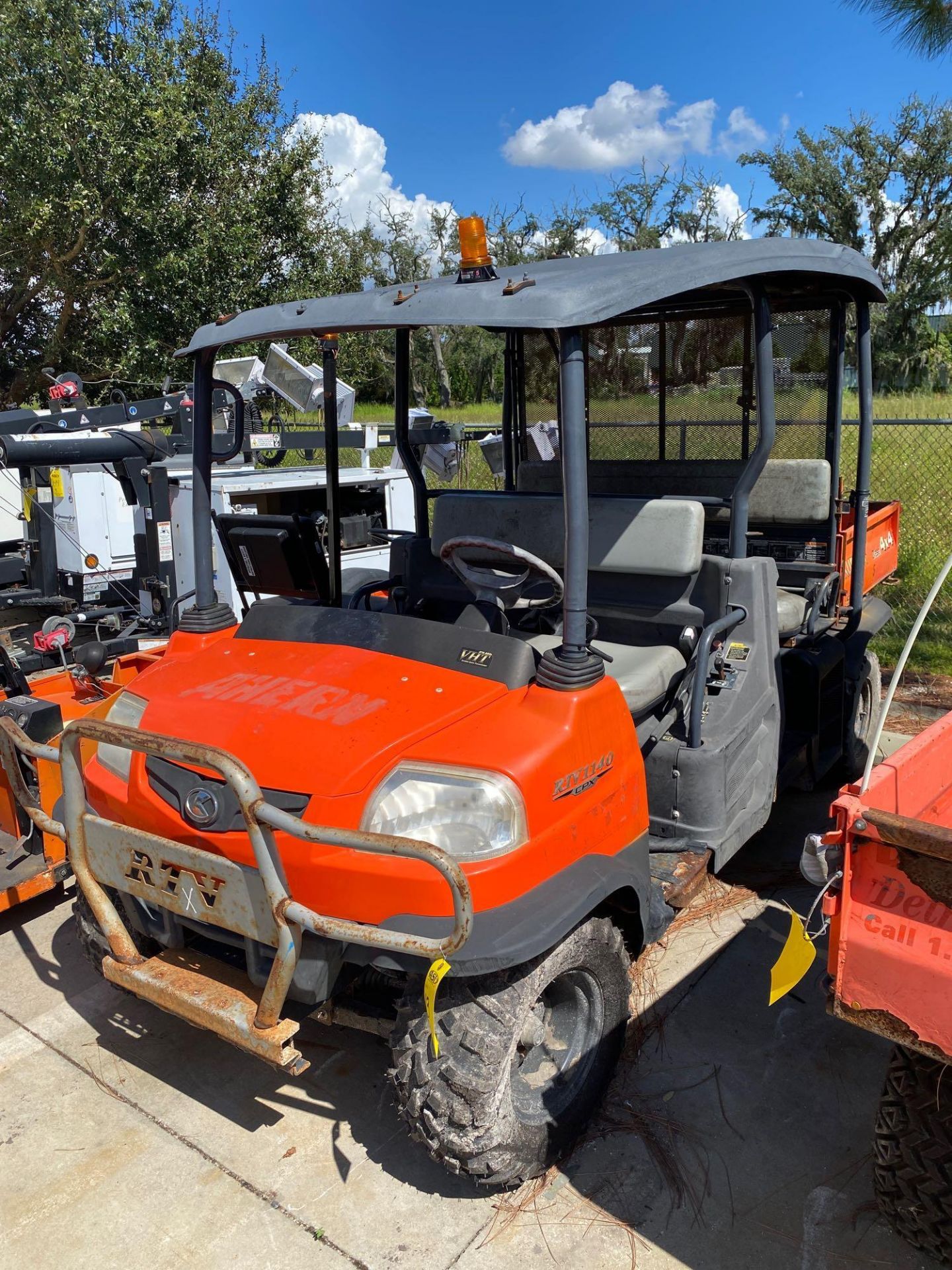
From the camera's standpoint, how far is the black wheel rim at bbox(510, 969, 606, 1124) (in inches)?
99.5

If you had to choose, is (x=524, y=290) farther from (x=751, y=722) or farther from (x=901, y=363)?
(x=901, y=363)

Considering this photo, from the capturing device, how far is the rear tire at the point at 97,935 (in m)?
2.78

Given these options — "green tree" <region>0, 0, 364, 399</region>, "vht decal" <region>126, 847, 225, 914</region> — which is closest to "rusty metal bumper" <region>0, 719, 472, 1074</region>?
"vht decal" <region>126, 847, 225, 914</region>

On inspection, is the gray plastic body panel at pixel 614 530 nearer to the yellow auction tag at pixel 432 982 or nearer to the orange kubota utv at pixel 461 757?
the orange kubota utv at pixel 461 757


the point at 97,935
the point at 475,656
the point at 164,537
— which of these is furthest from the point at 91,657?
the point at 475,656

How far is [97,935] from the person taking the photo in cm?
282

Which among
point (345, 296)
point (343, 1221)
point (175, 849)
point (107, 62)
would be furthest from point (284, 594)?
point (107, 62)

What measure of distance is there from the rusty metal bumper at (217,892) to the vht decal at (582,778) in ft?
1.37

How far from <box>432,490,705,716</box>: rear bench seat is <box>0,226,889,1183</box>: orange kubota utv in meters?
0.01

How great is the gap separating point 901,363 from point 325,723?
3289cm

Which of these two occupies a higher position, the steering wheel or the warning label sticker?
the steering wheel

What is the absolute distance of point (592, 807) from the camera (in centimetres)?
250

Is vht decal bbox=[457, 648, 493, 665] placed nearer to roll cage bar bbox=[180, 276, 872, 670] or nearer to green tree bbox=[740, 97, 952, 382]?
roll cage bar bbox=[180, 276, 872, 670]

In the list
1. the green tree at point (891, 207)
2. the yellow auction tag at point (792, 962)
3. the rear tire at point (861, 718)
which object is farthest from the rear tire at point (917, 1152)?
the green tree at point (891, 207)
